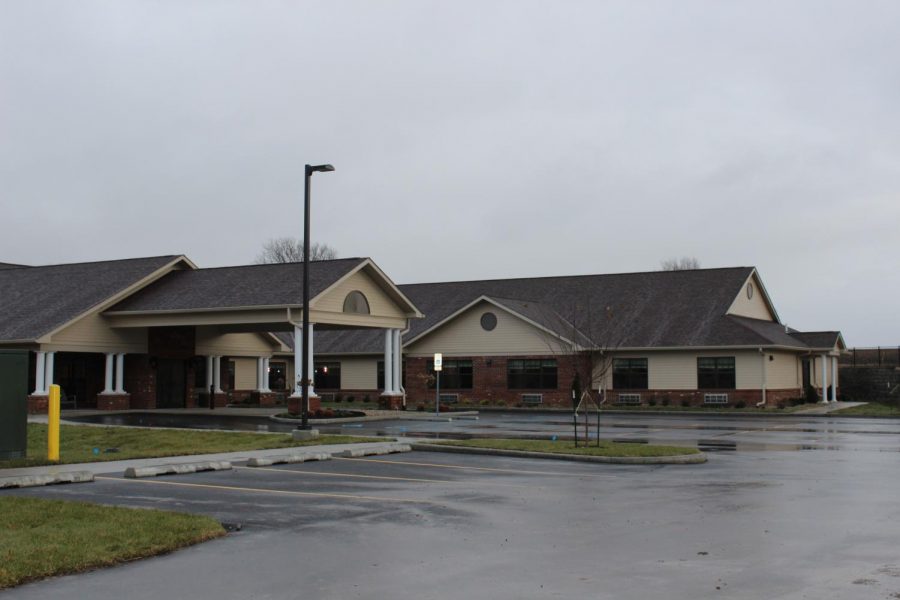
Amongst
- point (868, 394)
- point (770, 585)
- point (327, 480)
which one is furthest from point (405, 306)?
point (770, 585)

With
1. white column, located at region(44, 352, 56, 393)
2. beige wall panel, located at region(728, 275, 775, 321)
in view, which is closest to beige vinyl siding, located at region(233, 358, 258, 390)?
white column, located at region(44, 352, 56, 393)

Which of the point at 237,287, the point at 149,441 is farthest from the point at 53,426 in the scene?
the point at 237,287

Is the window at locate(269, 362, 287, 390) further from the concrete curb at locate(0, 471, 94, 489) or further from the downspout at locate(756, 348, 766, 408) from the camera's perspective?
the concrete curb at locate(0, 471, 94, 489)

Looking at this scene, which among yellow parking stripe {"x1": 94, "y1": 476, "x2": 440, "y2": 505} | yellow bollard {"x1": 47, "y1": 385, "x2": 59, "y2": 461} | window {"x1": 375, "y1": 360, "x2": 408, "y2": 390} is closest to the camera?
yellow parking stripe {"x1": 94, "y1": 476, "x2": 440, "y2": 505}

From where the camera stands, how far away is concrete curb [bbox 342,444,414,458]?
20.5 m

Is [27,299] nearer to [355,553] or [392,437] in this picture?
[392,437]

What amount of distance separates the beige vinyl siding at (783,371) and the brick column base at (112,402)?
28.3m

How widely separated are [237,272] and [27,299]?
27.6ft

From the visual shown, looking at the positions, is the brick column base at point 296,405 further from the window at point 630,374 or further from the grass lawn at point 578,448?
the window at point 630,374

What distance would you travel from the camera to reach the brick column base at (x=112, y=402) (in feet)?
128

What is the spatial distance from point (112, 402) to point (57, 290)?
5.58 m

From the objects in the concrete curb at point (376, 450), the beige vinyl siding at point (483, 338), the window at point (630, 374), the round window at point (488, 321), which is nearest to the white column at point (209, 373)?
the beige vinyl siding at point (483, 338)

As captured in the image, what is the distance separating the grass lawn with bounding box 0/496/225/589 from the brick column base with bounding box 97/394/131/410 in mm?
27479

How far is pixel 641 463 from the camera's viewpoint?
19.5 meters
